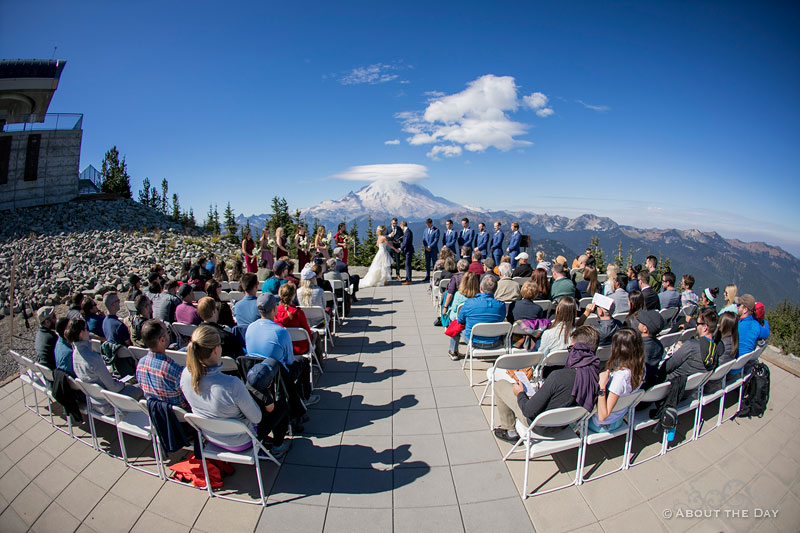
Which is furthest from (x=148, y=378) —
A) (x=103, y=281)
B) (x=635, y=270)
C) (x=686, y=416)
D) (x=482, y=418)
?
(x=103, y=281)

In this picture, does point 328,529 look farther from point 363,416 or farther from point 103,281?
point 103,281

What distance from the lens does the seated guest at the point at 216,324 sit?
12.7ft

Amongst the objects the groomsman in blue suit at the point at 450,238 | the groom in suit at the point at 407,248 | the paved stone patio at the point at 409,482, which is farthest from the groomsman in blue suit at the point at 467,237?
the paved stone patio at the point at 409,482

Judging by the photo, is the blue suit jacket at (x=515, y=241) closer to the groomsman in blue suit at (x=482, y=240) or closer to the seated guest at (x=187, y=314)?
the groomsman in blue suit at (x=482, y=240)

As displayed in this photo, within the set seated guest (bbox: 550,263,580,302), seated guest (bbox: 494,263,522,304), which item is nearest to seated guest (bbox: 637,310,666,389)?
seated guest (bbox: 494,263,522,304)

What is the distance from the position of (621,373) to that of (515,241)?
797 cm

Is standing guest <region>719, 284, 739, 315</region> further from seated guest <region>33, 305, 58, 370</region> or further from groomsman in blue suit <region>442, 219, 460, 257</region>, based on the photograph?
seated guest <region>33, 305, 58, 370</region>

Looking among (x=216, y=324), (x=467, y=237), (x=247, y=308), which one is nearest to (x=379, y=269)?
(x=467, y=237)

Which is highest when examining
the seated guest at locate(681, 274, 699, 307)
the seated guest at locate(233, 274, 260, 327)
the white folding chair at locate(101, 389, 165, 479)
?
the seated guest at locate(681, 274, 699, 307)

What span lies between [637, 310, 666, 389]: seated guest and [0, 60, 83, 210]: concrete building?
28.0m

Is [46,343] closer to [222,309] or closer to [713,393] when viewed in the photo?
[222,309]

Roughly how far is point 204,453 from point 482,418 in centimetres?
302

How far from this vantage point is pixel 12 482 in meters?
3.40

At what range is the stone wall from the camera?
18.1 m
